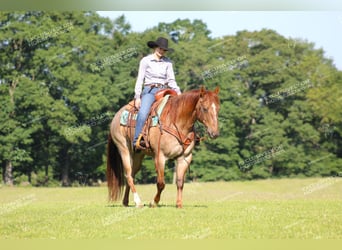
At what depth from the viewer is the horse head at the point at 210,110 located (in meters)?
13.7

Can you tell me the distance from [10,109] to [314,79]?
3179cm

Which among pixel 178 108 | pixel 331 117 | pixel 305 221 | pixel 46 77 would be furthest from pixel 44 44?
pixel 305 221

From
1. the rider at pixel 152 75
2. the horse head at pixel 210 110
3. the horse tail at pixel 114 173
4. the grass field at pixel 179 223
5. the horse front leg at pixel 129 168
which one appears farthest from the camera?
the horse tail at pixel 114 173

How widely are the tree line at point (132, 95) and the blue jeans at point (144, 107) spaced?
37.4 metres

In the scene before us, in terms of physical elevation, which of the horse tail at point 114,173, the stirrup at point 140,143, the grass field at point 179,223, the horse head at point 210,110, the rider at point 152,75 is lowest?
the grass field at point 179,223

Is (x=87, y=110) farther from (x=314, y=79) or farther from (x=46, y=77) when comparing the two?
(x=314, y=79)

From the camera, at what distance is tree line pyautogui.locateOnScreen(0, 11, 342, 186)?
52.9 metres

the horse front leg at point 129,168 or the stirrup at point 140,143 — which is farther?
the horse front leg at point 129,168

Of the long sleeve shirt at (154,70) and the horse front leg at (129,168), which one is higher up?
the long sleeve shirt at (154,70)

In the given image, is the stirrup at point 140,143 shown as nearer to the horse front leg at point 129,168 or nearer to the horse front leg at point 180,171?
the horse front leg at point 180,171

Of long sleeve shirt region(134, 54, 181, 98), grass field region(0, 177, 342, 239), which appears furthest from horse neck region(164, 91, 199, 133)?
grass field region(0, 177, 342, 239)

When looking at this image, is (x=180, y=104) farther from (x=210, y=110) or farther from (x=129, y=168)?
(x=129, y=168)

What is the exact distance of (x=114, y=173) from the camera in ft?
56.2

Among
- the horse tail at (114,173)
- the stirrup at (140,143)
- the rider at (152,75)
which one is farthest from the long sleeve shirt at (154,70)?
the horse tail at (114,173)
